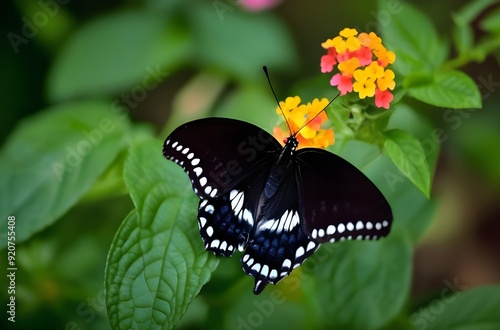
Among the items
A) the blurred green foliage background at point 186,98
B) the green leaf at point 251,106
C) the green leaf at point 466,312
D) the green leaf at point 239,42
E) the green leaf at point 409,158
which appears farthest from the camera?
the green leaf at point 239,42

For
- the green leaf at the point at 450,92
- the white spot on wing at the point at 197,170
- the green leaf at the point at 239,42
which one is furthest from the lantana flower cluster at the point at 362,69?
the green leaf at the point at 239,42

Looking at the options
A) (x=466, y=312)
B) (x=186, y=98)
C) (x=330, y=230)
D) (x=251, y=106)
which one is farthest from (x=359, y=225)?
(x=186, y=98)

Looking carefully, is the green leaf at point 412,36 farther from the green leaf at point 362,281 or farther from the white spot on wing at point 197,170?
the white spot on wing at point 197,170

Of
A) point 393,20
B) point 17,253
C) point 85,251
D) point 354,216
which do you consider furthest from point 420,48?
point 17,253

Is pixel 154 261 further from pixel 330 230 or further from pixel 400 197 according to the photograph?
pixel 400 197

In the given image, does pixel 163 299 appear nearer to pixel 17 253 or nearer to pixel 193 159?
pixel 193 159

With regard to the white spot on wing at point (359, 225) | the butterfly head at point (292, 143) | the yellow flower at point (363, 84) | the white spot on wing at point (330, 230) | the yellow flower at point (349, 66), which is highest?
the yellow flower at point (349, 66)
